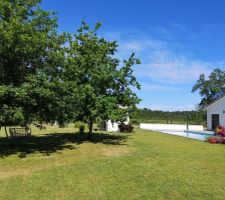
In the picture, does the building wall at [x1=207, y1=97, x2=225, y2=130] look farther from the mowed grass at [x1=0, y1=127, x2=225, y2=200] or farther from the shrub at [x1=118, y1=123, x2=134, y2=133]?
the mowed grass at [x1=0, y1=127, x2=225, y2=200]

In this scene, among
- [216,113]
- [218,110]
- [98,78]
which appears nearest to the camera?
[98,78]

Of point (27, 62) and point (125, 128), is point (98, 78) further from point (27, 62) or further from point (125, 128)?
point (125, 128)

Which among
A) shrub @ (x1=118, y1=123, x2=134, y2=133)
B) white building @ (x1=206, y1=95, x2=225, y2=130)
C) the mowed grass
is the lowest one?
the mowed grass

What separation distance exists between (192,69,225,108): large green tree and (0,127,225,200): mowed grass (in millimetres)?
43248

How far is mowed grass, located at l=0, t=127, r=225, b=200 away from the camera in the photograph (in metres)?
10.0

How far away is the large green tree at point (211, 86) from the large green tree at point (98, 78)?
38760mm

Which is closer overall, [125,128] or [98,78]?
[98,78]

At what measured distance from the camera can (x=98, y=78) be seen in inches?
878

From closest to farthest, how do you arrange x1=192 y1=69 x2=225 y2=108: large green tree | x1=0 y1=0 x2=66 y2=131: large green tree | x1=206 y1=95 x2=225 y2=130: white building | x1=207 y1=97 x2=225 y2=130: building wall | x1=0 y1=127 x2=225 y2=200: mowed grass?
x1=0 y1=127 x2=225 y2=200: mowed grass < x1=0 y1=0 x2=66 y2=131: large green tree < x1=207 y1=97 x2=225 y2=130: building wall < x1=206 y1=95 x2=225 y2=130: white building < x1=192 y1=69 x2=225 y2=108: large green tree

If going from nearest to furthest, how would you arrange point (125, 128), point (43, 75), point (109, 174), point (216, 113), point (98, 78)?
point (109, 174) → point (43, 75) → point (98, 78) → point (125, 128) → point (216, 113)

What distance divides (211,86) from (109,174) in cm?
5090

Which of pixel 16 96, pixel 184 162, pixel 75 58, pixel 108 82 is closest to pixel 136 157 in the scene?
pixel 184 162

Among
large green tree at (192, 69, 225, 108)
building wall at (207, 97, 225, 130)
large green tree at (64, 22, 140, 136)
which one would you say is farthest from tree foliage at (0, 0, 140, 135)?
large green tree at (192, 69, 225, 108)

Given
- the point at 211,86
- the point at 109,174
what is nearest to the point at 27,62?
the point at 109,174
